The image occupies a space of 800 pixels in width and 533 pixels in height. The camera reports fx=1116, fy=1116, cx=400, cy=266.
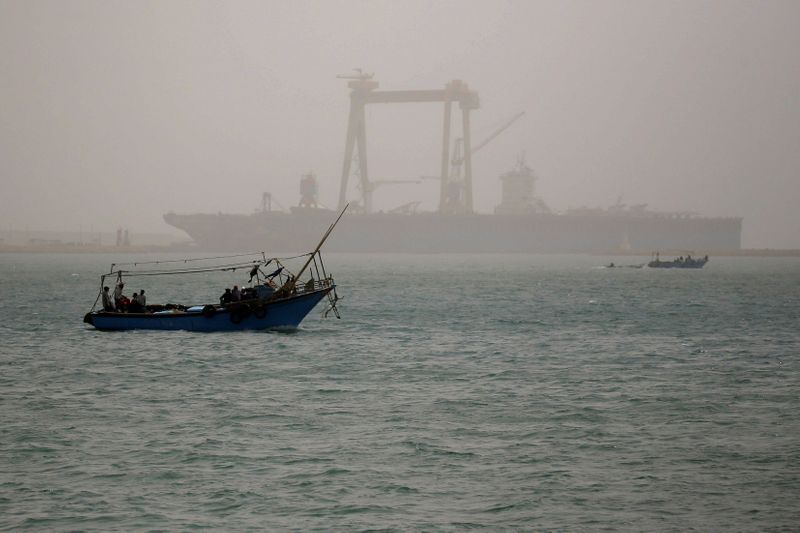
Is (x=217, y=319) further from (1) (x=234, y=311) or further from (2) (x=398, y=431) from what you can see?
(2) (x=398, y=431)

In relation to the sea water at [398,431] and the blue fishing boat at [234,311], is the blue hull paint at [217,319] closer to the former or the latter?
the blue fishing boat at [234,311]

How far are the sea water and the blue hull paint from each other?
0.68m

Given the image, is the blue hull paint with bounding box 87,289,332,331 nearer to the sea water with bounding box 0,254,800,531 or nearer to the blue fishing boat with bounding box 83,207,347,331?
the blue fishing boat with bounding box 83,207,347,331

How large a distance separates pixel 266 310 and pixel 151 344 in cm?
514

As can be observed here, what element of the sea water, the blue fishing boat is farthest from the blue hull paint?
the sea water

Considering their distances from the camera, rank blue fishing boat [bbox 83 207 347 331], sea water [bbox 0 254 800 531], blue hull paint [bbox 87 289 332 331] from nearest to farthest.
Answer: sea water [bbox 0 254 800 531], blue fishing boat [bbox 83 207 347 331], blue hull paint [bbox 87 289 332 331]

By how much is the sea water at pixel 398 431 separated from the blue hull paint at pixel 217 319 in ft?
2.24

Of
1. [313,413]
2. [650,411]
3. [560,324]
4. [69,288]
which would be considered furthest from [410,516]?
[69,288]

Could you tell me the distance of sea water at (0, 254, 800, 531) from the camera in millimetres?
18875

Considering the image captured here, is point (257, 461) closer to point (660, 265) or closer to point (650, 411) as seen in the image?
point (650, 411)

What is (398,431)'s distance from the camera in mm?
25125

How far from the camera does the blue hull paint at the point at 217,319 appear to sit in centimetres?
4619

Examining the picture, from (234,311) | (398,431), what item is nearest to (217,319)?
(234,311)

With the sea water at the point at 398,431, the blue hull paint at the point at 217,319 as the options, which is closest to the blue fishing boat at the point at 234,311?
the blue hull paint at the point at 217,319
